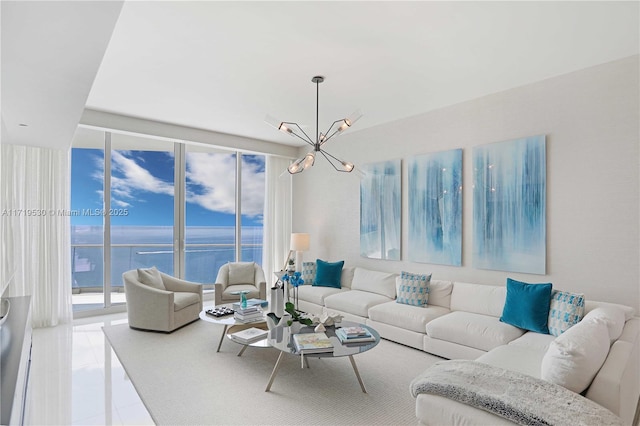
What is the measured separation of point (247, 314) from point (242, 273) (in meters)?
1.83

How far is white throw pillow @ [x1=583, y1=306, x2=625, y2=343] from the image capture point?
2450 mm

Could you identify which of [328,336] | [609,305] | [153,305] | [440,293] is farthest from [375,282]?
[153,305]

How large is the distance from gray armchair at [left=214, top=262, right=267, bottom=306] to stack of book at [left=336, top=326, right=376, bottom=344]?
7.71 ft

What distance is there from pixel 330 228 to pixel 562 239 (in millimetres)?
A: 3385

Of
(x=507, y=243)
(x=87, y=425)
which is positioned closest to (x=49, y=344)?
(x=87, y=425)

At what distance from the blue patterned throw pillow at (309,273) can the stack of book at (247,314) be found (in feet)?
5.53

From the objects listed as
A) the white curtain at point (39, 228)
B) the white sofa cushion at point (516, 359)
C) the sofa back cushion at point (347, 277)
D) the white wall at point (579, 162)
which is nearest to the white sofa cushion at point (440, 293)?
the white wall at point (579, 162)

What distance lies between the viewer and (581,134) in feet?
11.1

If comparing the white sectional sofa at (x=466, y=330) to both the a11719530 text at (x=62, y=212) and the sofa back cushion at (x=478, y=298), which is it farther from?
the a11719530 text at (x=62, y=212)

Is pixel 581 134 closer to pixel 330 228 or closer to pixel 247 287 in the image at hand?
pixel 330 228

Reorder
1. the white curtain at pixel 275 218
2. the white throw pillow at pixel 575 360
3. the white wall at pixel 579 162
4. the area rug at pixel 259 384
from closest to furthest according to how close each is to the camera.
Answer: the white throw pillow at pixel 575 360
the area rug at pixel 259 384
the white wall at pixel 579 162
the white curtain at pixel 275 218

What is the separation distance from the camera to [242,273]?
5.57 m

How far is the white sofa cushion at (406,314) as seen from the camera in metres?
3.80

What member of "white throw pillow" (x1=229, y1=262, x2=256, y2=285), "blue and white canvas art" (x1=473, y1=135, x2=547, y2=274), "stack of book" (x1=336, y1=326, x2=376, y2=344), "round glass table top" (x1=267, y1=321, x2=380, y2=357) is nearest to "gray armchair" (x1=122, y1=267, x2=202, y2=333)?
"white throw pillow" (x1=229, y1=262, x2=256, y2=285)
